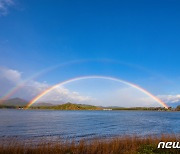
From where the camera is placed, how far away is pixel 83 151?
17.1m

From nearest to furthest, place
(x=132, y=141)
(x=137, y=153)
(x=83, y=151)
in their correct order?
(x=137, y=153) → (x=83, y=151) → (x=132, y=141)

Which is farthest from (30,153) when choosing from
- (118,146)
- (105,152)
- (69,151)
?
(118,146)

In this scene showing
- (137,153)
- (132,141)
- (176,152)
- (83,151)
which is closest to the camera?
(137,153)

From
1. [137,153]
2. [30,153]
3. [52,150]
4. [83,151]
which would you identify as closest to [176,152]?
[137,153]

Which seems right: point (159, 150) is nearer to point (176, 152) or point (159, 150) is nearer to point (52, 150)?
point (176, 152)

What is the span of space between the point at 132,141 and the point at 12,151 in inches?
422

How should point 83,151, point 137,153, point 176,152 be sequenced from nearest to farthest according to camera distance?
point 137,153 < point 176,152 < point 83,151

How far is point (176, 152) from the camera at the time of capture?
627 inches

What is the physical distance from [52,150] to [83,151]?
2.53m

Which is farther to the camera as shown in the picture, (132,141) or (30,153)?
(132,141)

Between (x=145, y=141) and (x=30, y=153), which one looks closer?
(x=30, y=153)

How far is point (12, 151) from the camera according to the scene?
15.6 meters

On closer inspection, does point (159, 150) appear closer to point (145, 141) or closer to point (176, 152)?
point (176, 152)

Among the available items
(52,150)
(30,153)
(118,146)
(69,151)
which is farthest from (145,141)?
(30,153)
